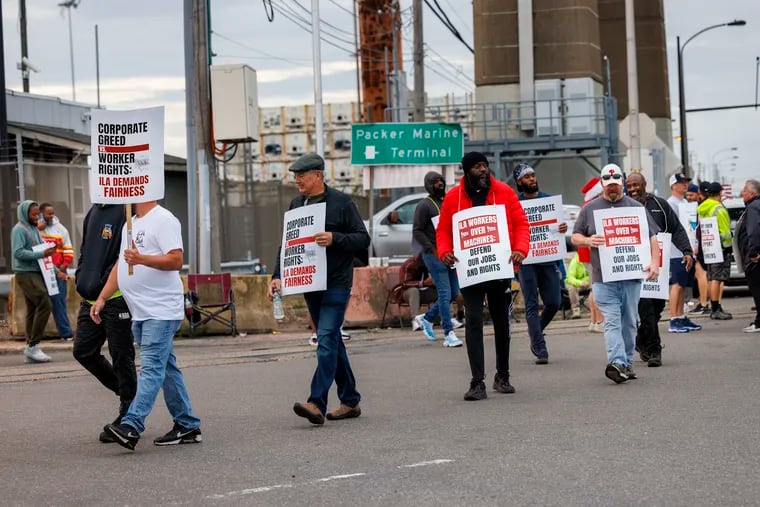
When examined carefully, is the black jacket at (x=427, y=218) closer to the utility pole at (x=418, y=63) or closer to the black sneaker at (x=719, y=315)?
the black sneaker at (x=719, y=315)

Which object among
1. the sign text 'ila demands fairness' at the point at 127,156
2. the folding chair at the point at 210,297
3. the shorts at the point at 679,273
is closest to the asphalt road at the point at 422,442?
the sign text 'ila demands fairness' at the point at 127,156

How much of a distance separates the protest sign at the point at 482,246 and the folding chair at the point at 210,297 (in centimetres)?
825

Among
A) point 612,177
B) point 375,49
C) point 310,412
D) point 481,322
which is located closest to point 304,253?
point 310,412

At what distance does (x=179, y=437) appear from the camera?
887 centimetres

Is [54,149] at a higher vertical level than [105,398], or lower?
higher

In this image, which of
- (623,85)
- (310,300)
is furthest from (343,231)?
(623,85)

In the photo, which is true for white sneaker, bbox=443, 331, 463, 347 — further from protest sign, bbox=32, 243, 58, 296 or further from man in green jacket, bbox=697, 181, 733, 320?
protest sign, bbox=32, 243, 58, 296

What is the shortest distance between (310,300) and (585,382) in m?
3.04

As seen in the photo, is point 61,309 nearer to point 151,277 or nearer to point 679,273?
point 679,273

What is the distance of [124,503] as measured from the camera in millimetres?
6887

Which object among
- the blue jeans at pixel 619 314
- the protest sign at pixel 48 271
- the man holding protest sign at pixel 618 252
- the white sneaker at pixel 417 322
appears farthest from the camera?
the white sneaker at pixel 417 322

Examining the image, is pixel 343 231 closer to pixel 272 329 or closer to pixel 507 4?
pixel 272 329

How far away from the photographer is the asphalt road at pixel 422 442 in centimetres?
695

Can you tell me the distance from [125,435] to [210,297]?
10542mm
